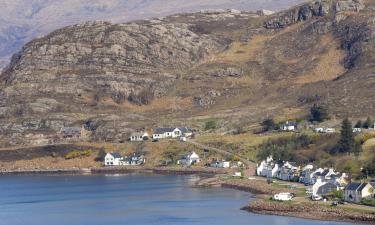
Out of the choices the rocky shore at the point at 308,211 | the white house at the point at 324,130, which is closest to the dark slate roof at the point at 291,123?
the white house at the point at 324,130

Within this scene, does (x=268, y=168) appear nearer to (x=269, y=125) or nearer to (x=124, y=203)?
(x=124, y=203)

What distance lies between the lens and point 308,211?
86250 millimetres

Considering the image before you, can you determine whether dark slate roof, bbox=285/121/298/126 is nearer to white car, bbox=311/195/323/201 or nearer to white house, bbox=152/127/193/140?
white house, bbox=152/127/193/140

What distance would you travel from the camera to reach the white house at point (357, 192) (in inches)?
3472

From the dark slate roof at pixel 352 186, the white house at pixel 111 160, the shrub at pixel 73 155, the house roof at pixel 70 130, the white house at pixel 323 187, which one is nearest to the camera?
the dark slate roof at pixel 352 186

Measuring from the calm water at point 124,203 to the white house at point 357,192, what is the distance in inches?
286

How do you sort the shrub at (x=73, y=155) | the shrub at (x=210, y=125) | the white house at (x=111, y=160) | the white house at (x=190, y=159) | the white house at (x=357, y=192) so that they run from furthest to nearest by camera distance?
the shrub at (x=210, y=125) < the shrub at (x=73, y=155) < the white house at (x=111, y=160) < the white house at (x=190, y=159) < the white house at (x=357, y=192)

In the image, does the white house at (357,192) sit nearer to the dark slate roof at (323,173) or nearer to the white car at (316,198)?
the white car at (316,198)

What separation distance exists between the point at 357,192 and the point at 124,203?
2743cm

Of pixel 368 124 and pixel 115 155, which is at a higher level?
pixel 368 124

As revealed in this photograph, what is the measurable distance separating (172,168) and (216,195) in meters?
40.0

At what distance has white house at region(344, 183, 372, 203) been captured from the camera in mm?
88188

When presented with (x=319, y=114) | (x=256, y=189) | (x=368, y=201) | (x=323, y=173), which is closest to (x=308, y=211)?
(x=368, y=201)

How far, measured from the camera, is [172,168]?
148 meters
